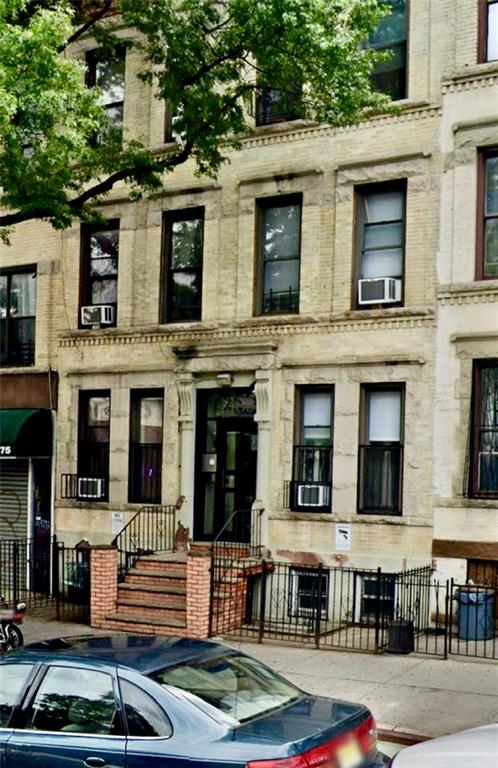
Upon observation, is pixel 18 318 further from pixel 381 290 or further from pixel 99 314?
pixel 381 290

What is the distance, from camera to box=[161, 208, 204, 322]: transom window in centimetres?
1809

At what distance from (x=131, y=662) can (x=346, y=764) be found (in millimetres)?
1597

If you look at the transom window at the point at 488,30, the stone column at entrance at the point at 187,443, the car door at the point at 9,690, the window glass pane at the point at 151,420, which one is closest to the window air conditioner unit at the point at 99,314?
the window glass pane at the point at 151,420

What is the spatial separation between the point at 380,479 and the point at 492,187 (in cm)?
503

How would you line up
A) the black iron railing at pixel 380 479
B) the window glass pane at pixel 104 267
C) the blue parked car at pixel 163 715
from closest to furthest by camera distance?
the blue parked car at pixel 163 715 < the black iron railing at pixel 380 479 < the window glass pane at pixel 104 267

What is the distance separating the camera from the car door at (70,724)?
20.5 feet

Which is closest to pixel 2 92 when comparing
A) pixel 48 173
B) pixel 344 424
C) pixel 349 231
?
pixel 48 173


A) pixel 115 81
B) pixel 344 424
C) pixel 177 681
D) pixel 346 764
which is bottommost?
pixel 346 764

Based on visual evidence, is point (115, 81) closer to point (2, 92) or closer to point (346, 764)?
point (2, 92)

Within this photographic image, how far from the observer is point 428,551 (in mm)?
15094

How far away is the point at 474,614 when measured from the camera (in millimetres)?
13828

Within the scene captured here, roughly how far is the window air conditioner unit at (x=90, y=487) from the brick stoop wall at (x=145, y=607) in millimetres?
3354

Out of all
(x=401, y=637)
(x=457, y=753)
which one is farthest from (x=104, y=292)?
(x=457, y=753)

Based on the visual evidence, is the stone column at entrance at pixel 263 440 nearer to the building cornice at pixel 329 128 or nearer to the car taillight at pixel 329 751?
the building cornice at pixel 329 128
